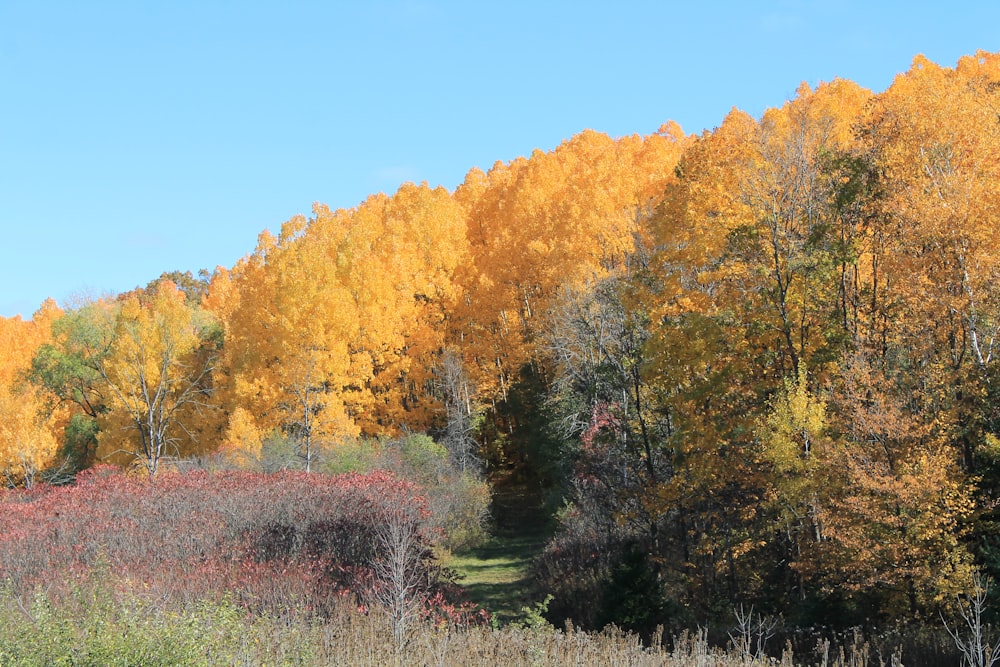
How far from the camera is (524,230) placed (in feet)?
117

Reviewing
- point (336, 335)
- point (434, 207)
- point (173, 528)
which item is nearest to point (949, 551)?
point (173, 528)

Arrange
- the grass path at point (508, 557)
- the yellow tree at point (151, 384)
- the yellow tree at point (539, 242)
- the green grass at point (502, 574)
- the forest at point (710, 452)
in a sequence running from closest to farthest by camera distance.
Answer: the forest at point (710, 452) < the green grass at point (502, 574) < the grass path at point (508, 557) < the yellow tree at point (539, 242) < the yellow tree at point (151, 384)

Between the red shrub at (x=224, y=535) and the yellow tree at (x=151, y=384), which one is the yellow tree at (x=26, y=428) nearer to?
the yellow tree at (x=151, y=384)

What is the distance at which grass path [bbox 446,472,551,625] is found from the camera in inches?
705

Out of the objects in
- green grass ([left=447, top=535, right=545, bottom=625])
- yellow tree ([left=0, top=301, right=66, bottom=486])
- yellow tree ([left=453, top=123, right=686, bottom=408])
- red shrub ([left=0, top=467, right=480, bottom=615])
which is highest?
yellow tree ([left=453, top=123, right=686, bottom=408])

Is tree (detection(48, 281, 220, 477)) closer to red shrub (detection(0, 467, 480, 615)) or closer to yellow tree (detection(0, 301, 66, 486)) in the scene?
yellow tree (detection(0, 301, 66, 486))

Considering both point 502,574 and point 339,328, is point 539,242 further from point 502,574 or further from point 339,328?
point 502,574

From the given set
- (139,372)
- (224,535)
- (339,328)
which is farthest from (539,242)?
(224,535)

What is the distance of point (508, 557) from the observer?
75.4 ft

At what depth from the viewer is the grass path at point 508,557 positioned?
17.9 metres

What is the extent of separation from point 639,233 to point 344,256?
43.4ft

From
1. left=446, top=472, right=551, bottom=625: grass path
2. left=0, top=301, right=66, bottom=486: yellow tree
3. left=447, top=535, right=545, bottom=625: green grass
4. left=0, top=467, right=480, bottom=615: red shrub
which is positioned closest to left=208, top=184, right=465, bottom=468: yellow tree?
left=446, top=472, right=551, bottom=625: grass path

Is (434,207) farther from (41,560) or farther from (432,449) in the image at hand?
(41,560)

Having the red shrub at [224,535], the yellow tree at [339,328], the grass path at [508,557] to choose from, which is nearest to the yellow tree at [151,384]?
the yellow tree at [339,328]
